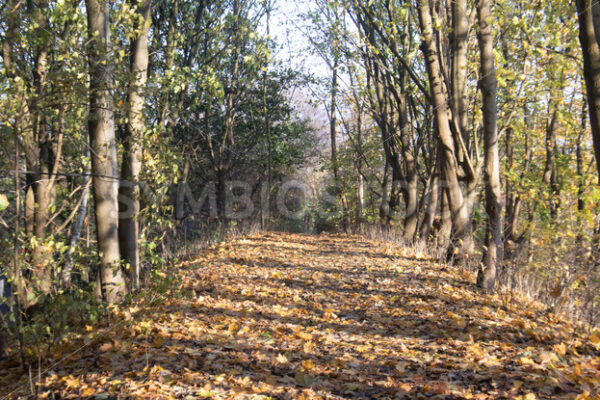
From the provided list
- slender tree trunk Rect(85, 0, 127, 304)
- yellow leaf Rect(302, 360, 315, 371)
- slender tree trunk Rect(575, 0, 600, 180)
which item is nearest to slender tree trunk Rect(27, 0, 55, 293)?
slender tree trunk Rect(85, 0, 127, 304)

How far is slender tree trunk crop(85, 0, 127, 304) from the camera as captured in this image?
536cm

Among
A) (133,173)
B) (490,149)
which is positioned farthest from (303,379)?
(490,149)

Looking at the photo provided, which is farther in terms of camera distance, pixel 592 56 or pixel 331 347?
pixel 331 347

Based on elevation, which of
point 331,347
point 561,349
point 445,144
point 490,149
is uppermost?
point 445,144

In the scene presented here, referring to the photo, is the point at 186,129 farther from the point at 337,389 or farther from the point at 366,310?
the point at 337,389

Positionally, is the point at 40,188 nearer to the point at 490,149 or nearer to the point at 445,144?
the point at 490,149

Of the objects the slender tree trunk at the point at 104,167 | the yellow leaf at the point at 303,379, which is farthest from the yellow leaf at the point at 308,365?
the slender tree trunk at the point at 104,167

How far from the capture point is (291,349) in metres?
4.60

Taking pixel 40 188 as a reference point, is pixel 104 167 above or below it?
above

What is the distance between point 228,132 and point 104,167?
43.5 ft

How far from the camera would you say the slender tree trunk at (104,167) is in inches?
211

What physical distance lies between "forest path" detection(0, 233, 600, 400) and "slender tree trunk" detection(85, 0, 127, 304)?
61cm

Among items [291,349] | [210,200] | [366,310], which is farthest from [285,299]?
[210,200]

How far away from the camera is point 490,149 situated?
664 cm
